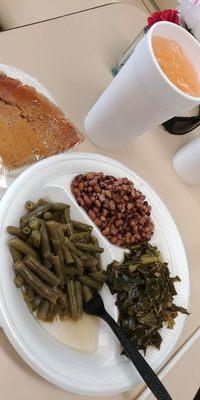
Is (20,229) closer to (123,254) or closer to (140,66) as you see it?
(123,254)

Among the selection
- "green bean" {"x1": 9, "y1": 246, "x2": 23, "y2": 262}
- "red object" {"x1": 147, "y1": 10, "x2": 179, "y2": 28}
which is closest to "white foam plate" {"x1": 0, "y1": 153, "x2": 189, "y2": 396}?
"green bean" {"x1": 9, "y1": 246, "x2": 23, "y2": 262}

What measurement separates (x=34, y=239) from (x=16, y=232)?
0.11 ft

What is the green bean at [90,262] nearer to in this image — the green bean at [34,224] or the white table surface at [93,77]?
the green bean at [34,224]

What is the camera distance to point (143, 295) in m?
0.83

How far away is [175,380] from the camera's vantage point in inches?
34.7

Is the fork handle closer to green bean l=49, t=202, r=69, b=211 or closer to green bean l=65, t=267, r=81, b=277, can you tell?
green bean l=65, t=267, r=81, b=277

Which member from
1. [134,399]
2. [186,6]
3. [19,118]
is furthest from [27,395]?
[186,6]

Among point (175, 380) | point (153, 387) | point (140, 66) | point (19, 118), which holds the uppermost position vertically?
point (140, 66)

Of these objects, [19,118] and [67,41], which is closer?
[19,118]

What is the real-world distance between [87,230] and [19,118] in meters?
0.29

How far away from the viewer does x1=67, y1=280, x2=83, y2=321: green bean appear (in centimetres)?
76

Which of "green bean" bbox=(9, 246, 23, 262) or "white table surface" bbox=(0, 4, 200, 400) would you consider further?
"white table surface" bbox=(0, 4, 200, 400)

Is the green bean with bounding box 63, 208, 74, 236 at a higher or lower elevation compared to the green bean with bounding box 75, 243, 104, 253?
higher

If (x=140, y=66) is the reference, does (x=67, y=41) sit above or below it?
below
